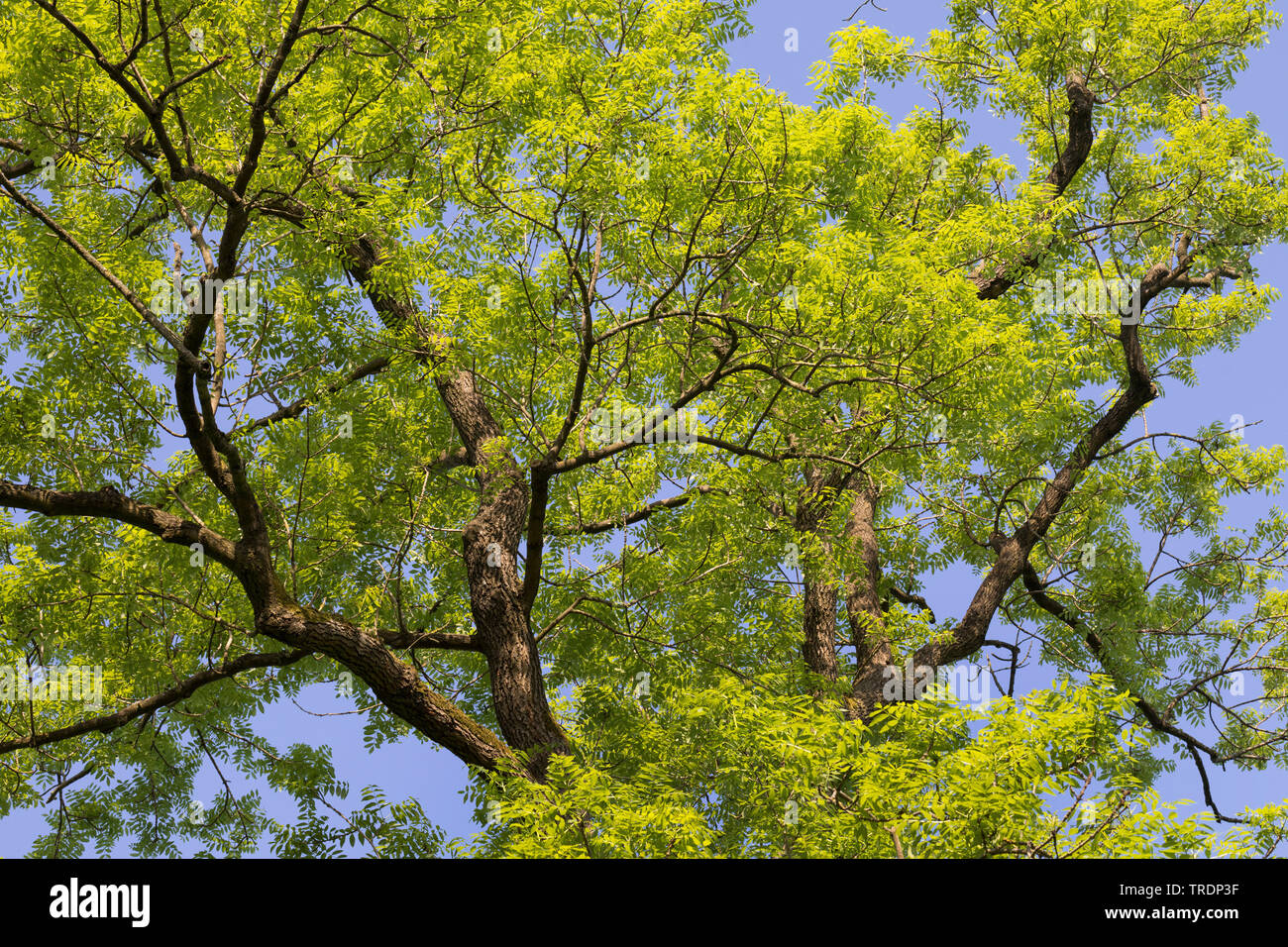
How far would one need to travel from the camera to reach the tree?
326 inches

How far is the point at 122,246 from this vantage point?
9.56m

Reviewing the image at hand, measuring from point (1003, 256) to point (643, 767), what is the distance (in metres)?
7.39

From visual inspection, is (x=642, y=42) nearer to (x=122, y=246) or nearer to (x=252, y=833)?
(x=122, y=246)

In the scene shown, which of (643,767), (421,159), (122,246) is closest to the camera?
Result: (643,767)

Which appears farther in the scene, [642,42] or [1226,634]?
[1226,634]

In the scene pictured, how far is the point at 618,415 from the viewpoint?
9.93 meters

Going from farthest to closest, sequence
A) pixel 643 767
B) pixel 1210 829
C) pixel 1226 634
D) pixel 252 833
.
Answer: pixel 1226 634, pixel 252 833, pixel 643 767, pixel 1210 829

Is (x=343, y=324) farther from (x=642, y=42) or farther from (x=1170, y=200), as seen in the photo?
(x=1170, y=200)

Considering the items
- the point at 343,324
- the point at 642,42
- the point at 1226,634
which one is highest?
the point at 642,42

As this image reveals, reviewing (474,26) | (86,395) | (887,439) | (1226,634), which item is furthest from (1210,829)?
(1226,634)

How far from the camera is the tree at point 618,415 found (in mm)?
8273

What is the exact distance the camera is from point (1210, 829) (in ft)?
19.6

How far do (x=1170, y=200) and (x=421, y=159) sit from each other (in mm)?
8368

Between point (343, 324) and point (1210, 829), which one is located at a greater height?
point (343, 324)
